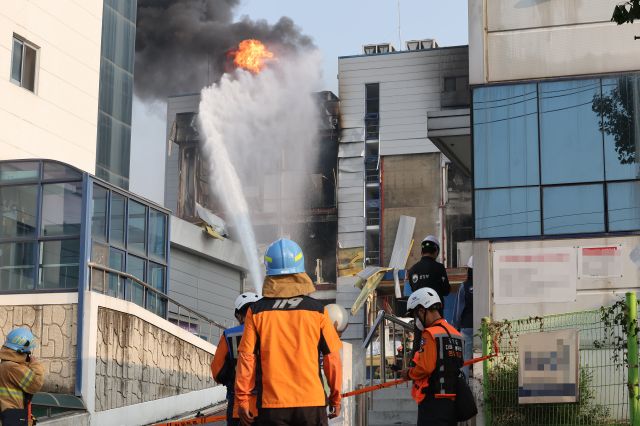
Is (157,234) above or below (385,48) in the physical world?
below

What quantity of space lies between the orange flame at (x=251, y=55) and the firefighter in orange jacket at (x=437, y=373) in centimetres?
5825

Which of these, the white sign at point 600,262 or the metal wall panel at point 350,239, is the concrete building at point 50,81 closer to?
the white sign at point 600,262

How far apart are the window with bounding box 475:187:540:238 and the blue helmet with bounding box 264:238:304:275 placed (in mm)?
7891

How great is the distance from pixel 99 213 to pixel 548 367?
9722 millimetres

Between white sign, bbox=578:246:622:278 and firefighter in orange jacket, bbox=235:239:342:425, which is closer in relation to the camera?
firefighter in orange jacket, bbox=235:239:342:425

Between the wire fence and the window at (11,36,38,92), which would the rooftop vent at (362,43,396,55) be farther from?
the wire fence

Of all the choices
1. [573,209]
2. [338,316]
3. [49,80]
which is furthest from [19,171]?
[338,316]

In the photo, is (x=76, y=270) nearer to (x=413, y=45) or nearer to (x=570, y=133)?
(x=570, y=133)

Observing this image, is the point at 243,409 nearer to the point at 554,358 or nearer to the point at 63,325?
the point at 554,358

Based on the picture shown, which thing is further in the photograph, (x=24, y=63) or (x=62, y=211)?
(x=24, y=63)

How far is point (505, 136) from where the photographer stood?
594 inches

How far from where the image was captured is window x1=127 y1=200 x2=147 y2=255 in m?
20.8

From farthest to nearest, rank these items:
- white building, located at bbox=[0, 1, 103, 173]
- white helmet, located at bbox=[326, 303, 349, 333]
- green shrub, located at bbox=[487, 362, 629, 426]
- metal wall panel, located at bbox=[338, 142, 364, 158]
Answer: metal wall panel, located at bbox=[338, 142, 364, 158], white building, located at bbox=[0, 1, 103, 173], green shrub, located at bbox=[487, 362, 629, 426], white helmet, located at bbox=[326, 303, 349, 333]

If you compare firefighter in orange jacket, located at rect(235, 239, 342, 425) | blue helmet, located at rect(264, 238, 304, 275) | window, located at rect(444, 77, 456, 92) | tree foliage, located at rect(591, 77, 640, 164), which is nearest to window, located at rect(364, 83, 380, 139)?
window, located at rect(444, 77, 456, 92)
